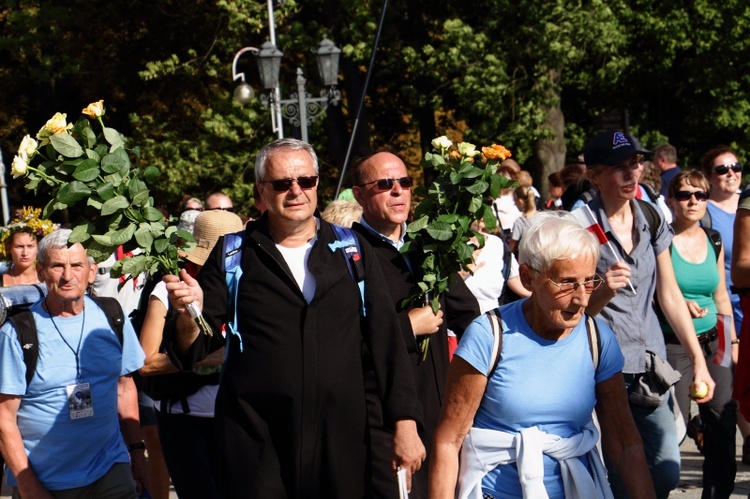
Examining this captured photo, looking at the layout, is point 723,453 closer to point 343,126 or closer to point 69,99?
point 343,126

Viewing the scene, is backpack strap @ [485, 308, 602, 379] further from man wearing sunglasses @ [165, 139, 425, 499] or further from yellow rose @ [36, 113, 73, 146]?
yellow rose @ [36, 113, 73, 146]

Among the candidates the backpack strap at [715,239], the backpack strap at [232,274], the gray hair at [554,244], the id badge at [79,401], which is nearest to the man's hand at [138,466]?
the id badge at [79,401]

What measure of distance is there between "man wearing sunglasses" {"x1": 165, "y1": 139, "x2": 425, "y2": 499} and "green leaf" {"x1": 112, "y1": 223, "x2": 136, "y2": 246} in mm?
242

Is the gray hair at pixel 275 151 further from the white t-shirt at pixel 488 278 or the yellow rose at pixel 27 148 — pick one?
the white t-shirt at pixel 488 278

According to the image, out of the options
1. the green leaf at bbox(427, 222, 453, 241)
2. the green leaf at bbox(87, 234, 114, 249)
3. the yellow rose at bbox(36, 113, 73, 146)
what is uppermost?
the yellow rose at bbox(36, 113, 73, 146)

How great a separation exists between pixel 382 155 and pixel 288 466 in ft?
6.28

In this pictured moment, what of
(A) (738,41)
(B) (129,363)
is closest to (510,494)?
(B) (129,363)

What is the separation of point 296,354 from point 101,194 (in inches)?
39.9

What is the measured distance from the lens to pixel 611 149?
5941mm

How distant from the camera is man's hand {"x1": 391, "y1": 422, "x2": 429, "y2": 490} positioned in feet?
14.8

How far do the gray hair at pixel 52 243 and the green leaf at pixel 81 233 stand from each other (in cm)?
112

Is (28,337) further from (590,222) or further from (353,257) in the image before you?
(590,222)

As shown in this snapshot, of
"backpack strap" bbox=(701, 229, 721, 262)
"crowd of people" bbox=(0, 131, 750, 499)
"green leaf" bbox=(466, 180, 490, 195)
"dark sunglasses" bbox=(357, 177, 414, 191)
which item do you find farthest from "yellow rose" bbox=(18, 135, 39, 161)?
"backpack strap" bbox=(701, 229, 721, 262)

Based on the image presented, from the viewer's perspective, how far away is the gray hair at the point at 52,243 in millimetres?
5879
